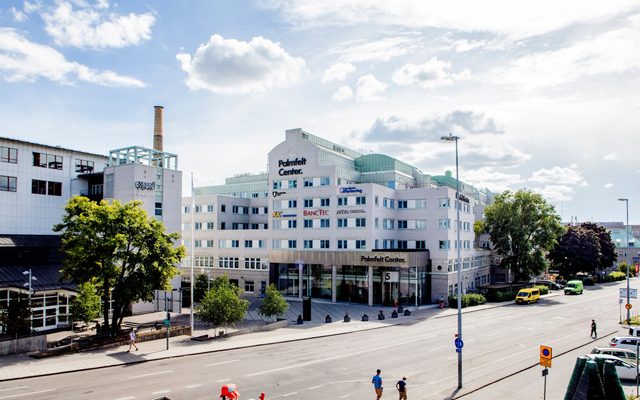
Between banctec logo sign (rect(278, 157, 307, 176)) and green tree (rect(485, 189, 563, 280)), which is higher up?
banctec logo sign (rect(278, 157, 307, 176))

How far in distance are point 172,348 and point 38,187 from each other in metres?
27.6

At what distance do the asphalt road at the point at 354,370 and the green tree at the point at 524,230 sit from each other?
3359 centimetres

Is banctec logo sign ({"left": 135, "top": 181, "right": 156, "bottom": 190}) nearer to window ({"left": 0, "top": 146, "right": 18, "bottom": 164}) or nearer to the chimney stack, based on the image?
the chimney stack

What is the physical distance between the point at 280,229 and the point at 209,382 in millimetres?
46190

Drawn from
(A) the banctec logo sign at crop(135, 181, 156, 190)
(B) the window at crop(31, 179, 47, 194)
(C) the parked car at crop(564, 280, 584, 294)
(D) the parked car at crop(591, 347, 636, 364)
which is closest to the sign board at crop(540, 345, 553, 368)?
(D) the parked car at crop(591, 347, 636, 364)

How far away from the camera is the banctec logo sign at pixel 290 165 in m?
72.6

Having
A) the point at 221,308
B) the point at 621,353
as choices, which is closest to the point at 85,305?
the point at 221,308

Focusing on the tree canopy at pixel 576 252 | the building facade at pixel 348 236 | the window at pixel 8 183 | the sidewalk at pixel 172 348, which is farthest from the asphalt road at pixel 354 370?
the tree canopy at pixel 576 252

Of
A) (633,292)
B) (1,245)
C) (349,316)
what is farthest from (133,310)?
(633,292)

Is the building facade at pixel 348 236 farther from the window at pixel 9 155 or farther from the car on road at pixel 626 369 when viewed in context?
the car on road at pixel 626 369

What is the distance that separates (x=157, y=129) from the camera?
6538 centimetres

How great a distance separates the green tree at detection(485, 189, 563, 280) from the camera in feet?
267

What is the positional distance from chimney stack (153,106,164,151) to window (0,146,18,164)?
680 inches

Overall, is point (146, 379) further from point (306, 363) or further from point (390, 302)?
point (390, 302)
